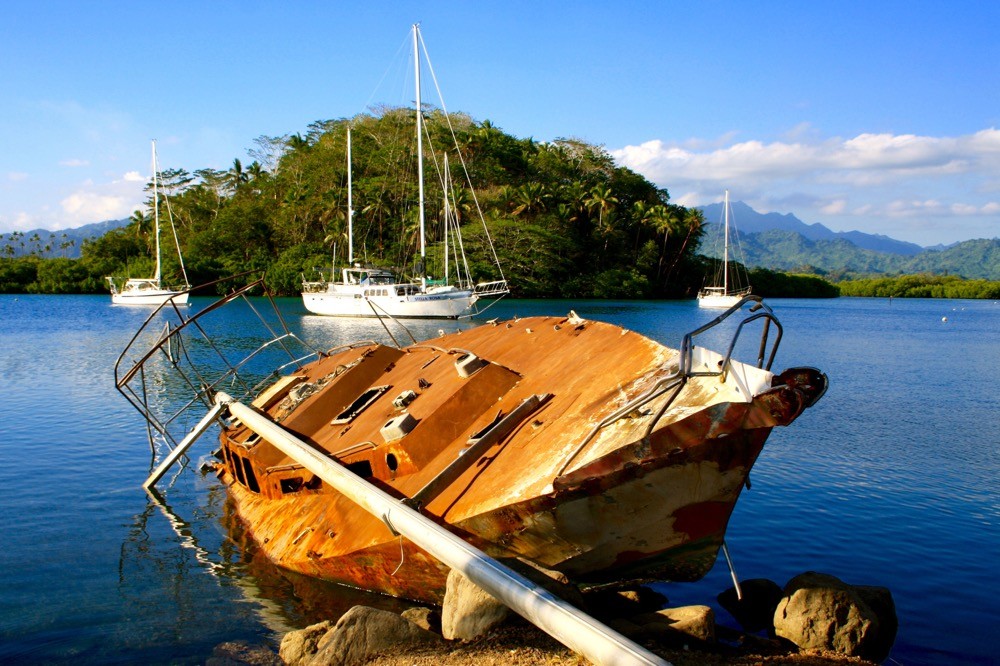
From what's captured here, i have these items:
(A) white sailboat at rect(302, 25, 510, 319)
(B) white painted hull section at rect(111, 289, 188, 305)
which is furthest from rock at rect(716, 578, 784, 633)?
(B) white painted hull section at rect(111, 289, 188, 305)

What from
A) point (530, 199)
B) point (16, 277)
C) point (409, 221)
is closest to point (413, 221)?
point (409, 221)

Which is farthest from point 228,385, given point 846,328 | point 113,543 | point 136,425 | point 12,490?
point 846,328

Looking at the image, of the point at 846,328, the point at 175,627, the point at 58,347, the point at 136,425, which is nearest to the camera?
the point at 175,627

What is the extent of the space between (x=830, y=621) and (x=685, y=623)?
1307 mm

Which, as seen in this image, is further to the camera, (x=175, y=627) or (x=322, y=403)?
(x=322, y=403)

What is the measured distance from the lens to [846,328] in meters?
53.8

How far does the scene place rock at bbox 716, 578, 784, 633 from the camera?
8.03 meters

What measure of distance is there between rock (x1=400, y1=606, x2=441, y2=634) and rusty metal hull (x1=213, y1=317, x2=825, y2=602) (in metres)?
0.33

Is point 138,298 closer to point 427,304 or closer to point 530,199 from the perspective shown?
point 427,304

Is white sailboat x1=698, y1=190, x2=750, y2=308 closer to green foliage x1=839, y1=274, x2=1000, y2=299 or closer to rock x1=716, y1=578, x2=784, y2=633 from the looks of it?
green foliage x1=839, y1=274, x2=1000, y2=299

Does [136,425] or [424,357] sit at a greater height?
[424,357]

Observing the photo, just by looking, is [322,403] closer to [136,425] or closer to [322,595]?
[322,595]

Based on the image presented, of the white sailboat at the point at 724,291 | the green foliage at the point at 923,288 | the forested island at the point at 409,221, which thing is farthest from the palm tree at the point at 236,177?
the green foliage at the point at 923,288

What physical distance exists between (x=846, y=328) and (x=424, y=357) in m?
49.1
